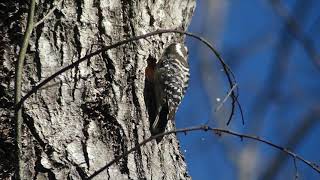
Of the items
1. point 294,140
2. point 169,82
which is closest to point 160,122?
point 169,82

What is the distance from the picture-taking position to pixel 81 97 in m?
2.58

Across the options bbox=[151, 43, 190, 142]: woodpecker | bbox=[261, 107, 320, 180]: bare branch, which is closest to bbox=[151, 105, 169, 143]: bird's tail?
bbox=[151, 43, 190, 142]: woodpecker

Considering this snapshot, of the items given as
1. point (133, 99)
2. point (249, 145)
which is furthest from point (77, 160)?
point (249, 145)

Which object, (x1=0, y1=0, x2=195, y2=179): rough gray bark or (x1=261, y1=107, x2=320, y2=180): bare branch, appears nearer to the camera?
(x1=0, y1=0, x2=195, y2=179): rough gray bark

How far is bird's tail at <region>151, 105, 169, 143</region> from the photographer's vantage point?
2762 mm

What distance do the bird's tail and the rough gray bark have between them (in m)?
0.03

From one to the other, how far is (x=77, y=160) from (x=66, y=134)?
0.11 metres

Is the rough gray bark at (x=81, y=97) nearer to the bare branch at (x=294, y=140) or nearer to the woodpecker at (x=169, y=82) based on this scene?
the woodpecker at (x=169, y=82)

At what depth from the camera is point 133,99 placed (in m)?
2.71

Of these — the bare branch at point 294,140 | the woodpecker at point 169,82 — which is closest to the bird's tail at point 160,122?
the woodpecker at point 169,82

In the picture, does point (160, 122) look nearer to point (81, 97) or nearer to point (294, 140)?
point (81, 97)

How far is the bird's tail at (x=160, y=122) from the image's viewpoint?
9.06 ft

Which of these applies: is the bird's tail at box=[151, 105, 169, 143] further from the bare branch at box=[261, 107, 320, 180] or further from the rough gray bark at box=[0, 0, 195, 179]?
the bare branch at box=[261, 107, 320, 180]

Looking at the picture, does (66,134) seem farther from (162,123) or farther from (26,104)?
(162,123)
